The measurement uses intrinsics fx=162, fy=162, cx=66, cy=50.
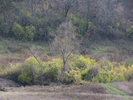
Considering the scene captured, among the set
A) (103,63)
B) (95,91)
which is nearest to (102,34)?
(103,63)

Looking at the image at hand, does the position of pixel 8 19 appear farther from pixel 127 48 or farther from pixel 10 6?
pixel 127 48

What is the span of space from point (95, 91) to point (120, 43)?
1318 inches

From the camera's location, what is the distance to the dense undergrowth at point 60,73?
78.1ft

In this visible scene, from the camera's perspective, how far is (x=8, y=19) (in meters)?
45.6

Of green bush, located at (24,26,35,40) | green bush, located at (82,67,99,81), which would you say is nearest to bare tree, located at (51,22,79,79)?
green bush, located at (82,67,99,81)

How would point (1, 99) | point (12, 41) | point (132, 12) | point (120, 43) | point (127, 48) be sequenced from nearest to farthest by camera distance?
point (1, 99), point (12, 41), point (127, 48), point (120, 43), point (132, 12)

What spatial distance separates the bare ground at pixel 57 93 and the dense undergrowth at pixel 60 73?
2.09 metres

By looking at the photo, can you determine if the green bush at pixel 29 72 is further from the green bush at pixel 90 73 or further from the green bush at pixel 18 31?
the green bush at pixel 18 31

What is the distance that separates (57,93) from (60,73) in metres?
7.03

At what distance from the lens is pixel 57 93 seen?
1672 cm

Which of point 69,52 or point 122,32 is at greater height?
point 122,32

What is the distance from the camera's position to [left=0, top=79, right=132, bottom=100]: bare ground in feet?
46.9

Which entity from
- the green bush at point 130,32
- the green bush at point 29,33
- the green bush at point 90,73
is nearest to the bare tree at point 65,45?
the green bush at point 90,73

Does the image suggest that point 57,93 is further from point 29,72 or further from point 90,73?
point 90,73
